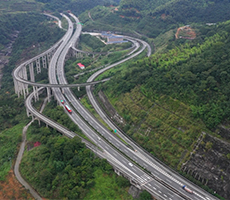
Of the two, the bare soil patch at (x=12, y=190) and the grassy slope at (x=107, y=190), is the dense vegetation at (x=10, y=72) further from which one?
the grassy slope at (x=107, y=190)

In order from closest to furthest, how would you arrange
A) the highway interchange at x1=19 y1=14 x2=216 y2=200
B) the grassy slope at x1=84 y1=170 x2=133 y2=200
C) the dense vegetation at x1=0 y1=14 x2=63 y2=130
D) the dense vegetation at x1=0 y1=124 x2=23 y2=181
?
1. the highway interchange at x1=19 y1=14 x2=216 y2=200
2. the grassy slope at x1=84 y1=170 x2=133 y2=200
3. the dense vegetation at x1=0 y1=124 x2=23 y2=181
4. the dense vegetation at x1=0 y1=14 x2=63 y2=130

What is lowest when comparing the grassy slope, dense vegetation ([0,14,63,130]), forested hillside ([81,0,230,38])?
dense vegetation ([0,14,63,130])

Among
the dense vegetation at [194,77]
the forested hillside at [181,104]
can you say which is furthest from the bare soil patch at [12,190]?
the dense vegetation at [194,77]

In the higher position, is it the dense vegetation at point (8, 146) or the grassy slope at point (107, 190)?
the grassy slope at point (107, 190)

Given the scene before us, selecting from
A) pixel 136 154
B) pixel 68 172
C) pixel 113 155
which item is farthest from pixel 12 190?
pixel 136 154

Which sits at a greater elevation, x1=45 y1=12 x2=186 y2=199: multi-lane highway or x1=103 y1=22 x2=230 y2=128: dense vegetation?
x1=103 y1=22 x2=230 y2=128: dense vegetation

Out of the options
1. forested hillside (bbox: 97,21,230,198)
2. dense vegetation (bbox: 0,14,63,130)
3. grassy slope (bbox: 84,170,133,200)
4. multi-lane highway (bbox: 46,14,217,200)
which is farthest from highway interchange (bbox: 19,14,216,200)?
dense vegetation (bbox: 0,14,63,130)

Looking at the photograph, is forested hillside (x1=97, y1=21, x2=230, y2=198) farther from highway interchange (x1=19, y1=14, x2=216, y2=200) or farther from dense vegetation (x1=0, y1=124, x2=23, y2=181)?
dense vegetation (x1=0, y1=124, x2=23, y2=181)

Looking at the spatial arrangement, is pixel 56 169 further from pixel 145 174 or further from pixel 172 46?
pixel 172 46

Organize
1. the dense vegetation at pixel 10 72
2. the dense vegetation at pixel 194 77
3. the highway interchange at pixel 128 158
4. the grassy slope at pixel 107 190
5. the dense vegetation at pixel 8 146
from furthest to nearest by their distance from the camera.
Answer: the dense vegetation at pixel 10 72, the dense vegetation at pixel 8 146, the dense vegetation at pixel 194 77, the grassy slope at pixel 107 190, the highway interchange at pixel 128 158

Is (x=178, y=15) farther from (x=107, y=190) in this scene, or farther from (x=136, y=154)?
(x=107, y=190)

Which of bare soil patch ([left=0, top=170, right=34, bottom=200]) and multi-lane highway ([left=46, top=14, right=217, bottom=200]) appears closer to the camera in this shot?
multi-lane highway ([left=46, top=14, right=217, bottom=200])
